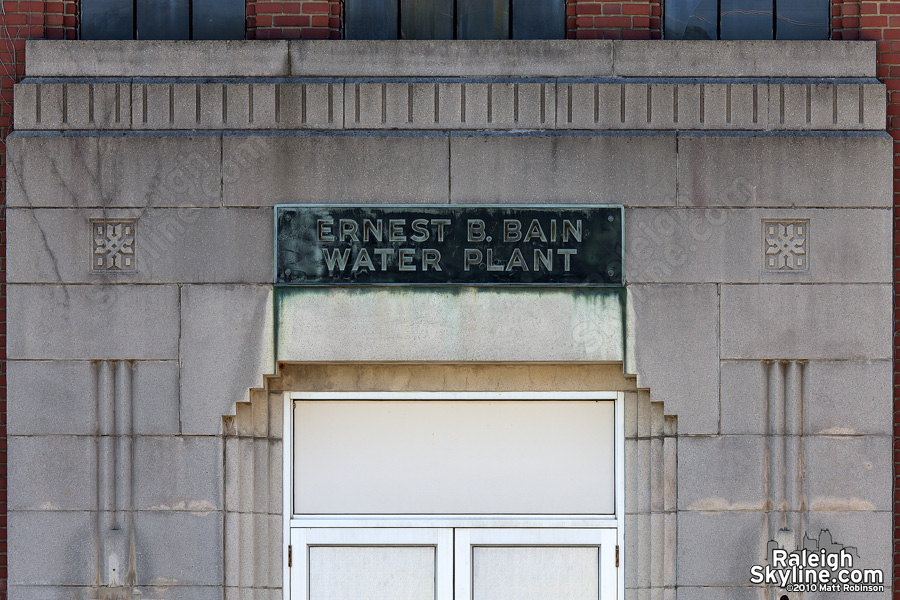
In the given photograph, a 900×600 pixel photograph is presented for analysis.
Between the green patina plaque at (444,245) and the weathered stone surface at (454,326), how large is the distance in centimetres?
10

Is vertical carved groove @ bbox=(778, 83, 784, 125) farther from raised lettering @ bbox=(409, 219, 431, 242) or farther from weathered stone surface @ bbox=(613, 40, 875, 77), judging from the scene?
raised lettering @ bbox=(409, 219, 431, 242)

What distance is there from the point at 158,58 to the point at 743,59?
13.3ft

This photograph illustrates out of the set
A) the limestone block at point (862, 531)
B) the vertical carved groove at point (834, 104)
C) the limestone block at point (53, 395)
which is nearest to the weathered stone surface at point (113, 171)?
the limestone block at point (53, 395)

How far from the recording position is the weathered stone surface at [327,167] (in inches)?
244

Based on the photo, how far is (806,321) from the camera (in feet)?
20.2

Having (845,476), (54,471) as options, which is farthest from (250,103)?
(845,476)

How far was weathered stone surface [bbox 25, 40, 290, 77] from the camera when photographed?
6.29 meters

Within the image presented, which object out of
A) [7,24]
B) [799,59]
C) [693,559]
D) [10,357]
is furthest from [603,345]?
[7,24]

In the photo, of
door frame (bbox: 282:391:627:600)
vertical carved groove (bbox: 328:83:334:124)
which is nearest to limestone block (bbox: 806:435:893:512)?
door frame (bbox: 282:391:627:600)

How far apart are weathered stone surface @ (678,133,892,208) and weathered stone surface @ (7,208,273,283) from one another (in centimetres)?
294

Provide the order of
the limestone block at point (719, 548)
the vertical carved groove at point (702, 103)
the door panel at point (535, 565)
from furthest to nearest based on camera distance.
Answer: the door panel at point (535, 565)
the vertical carved groove at point (702, 103)
the limestone block at point (719, 548)

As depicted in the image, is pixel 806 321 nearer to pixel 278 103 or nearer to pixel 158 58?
pixel 278 103

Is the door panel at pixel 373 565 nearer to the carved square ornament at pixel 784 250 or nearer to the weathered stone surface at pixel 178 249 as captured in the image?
the weathered stone surface at pixel 178 249

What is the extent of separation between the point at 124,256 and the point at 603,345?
334 centimetres
